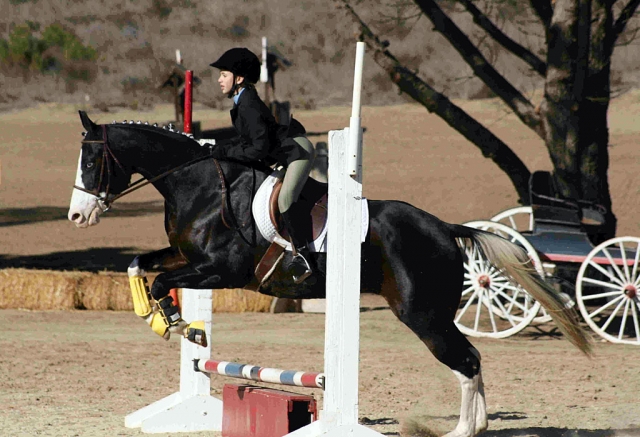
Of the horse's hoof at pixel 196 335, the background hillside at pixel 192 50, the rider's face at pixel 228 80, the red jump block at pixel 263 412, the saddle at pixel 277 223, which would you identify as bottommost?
the red jump block at pixel 263 412

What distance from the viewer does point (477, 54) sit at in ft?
42.2

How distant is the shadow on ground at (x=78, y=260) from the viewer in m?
14.9

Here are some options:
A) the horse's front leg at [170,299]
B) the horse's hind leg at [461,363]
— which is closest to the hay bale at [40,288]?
the horse's front leg at [170,299]

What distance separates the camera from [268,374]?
5527 mm

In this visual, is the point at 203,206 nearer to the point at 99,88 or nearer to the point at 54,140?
the point at 54,140

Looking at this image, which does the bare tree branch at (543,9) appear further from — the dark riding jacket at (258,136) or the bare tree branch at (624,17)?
the dark riding jacket at (258,136)

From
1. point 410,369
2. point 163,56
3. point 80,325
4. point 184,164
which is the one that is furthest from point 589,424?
point 163,56

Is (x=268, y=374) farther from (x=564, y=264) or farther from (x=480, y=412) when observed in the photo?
(x=564, y=264)

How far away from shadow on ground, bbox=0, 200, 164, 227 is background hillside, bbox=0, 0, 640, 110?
13.9m

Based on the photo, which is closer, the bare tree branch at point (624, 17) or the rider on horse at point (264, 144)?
the rider on horse at point (264, 144)

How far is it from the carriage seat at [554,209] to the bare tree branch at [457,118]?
1.10 metres

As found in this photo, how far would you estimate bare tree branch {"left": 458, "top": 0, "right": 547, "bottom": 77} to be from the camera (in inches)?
506

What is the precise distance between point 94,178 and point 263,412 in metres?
1.57

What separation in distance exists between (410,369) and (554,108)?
476 cm
